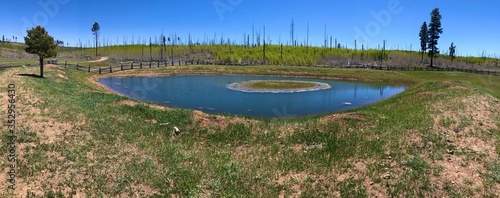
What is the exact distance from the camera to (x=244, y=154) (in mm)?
15930

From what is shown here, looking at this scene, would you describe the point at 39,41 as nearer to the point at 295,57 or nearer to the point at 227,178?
the point at 227,178

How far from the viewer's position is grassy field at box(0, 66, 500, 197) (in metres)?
12.1

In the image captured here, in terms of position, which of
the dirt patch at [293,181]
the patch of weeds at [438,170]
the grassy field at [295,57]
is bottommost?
the dirt patch at [293,181]

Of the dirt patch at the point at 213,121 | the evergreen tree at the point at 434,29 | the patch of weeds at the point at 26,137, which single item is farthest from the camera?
the evergreen tree at the point at 434,29

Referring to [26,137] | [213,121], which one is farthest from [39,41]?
[213,121]

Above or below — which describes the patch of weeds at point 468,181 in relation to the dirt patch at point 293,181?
above

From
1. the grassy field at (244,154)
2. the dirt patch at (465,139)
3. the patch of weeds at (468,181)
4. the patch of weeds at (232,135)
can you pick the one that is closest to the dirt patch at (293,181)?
the grassy field at (244,154)

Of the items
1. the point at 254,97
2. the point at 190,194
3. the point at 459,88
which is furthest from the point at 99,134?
the point at 459,88

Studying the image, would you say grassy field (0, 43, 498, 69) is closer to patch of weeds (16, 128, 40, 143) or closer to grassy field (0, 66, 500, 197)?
grassy field (0, 66, 500, 197)

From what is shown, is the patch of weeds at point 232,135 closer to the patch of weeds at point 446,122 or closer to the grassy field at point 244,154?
the grassy field at point 244,154

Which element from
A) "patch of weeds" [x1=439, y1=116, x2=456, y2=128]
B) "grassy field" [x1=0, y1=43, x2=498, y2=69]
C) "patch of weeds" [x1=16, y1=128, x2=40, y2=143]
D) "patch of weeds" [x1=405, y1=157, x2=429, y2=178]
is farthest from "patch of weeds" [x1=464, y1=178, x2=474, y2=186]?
"grassy field" [x1=0, y1=43, x2=498, y2=69]

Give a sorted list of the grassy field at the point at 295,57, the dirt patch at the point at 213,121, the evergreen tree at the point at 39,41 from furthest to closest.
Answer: the grassy field at the point at 295,57 → the evergreen tree at the point at 39,41 → the dirt patch at the point at 213,121

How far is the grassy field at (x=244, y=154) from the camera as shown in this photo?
12078 millimetres

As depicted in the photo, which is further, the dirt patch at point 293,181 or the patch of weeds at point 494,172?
the patch of weeds at point 494,172
